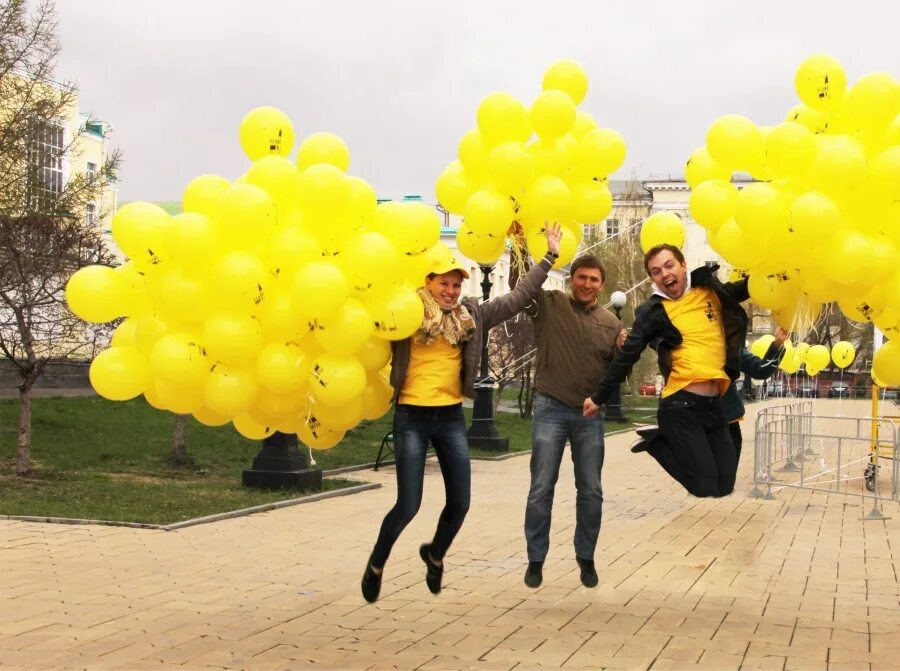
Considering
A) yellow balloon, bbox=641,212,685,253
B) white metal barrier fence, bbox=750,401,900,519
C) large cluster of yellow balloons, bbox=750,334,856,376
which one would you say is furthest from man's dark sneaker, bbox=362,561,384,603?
large cluster of yellow balloons, bbox=750,334,856,376

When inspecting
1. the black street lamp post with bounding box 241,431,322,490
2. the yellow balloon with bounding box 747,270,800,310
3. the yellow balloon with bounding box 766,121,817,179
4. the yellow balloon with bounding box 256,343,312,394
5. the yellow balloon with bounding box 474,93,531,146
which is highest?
the yellow balloon with bounding box 474,93,531,146

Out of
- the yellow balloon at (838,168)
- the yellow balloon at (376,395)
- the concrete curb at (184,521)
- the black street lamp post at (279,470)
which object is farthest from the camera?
the black street lamp post at (279,470)

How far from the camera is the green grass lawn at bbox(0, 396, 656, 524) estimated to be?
1135 cm

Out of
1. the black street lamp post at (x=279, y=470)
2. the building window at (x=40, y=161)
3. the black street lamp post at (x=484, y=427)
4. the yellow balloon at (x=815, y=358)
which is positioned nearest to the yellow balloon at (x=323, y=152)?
the black street lamp post at (x=279, y=470)

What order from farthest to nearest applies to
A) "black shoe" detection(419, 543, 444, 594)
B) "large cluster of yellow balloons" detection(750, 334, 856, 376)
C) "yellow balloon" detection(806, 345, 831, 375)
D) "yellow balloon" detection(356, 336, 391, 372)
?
"yellow balloon" detection(806, 345, 831, 375), "large cluster of yellow balloons" detection(750, 334, 856, 376), "black shoe" detection(419, 543, 444, 594), "yellow balloon" detection(356, 336, 391, 372)

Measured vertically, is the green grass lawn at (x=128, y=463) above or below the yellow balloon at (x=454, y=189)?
below

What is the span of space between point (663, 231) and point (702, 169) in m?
0.60

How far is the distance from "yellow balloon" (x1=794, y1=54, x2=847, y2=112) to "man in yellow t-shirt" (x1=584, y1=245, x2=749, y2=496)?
103 cm

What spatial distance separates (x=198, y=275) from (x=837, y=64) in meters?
3.27

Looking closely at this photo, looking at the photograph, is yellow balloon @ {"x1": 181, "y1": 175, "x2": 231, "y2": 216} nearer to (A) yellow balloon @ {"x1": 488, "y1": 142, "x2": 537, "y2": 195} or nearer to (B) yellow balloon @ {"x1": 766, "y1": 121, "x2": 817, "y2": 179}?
(A) yellow balloon @ {"x1": 488, "y1": 142, "x2": 537, "y2": 195}

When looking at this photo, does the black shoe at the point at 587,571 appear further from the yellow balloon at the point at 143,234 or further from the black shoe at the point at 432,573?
the yellow balloon at the point at 143,234

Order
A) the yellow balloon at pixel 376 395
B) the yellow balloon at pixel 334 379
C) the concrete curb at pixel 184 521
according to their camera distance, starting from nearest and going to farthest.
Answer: the yellow balloon at pixel 334 379, the yellow balloon at pixel 376 395, the concrete curb at pixel 184 521

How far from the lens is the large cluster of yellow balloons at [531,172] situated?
20.4ft

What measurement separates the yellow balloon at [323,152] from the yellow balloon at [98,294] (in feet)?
3.90
